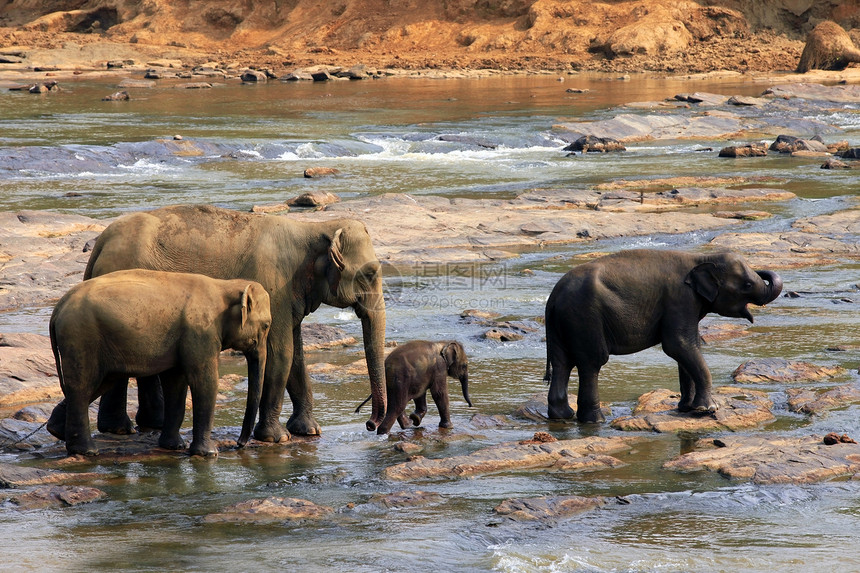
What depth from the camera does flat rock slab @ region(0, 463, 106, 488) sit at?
7.64 metres

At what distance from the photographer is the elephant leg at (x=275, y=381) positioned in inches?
Result: 358

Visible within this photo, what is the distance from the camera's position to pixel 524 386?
36.7ft

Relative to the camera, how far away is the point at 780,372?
1112cm

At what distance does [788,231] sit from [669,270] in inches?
390

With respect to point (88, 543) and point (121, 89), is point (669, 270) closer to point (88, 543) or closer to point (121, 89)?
point (88, 543)

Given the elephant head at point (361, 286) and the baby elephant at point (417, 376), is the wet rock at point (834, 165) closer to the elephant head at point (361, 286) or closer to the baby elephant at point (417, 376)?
the baby elephant at point (417, 376)

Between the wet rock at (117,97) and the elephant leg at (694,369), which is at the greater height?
the wet rock at (117,97)

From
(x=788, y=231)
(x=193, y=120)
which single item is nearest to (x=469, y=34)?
(x=193, y=120)

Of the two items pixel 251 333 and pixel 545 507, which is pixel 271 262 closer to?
pixel 251 333

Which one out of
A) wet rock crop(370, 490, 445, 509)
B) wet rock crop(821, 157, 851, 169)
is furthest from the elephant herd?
wet rock crop(821, 157, 851, 169)

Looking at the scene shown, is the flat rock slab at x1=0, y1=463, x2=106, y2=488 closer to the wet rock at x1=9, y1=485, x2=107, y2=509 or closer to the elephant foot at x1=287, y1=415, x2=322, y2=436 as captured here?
the wet rock at x1=9, y1=485, x2=107, y2=509

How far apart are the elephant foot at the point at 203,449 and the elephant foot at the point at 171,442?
167 mm

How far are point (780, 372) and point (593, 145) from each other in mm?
21512

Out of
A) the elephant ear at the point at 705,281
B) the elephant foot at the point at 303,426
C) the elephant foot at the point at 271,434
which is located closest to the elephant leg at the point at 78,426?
the elephant foot at the point at 271,434
